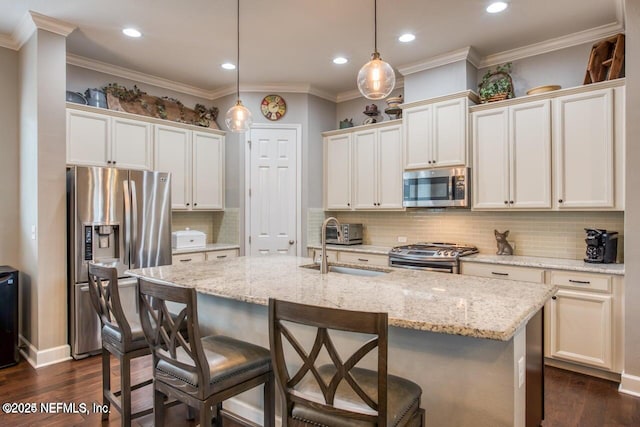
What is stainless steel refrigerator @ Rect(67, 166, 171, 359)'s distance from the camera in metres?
3.52

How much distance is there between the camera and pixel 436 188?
13.6 feet

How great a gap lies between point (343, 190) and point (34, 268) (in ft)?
11.2

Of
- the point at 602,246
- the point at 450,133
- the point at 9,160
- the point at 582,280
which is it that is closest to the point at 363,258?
the point at 450,133

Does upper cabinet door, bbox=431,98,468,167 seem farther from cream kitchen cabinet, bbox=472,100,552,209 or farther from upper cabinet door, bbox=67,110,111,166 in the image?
upper cabinet door, bbox=67,110,111,166

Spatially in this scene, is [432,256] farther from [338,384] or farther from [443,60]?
[338,384]

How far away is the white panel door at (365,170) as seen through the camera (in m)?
4.84

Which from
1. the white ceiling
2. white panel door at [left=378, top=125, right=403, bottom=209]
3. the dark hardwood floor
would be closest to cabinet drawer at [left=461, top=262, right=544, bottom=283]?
the dark hardwood floor

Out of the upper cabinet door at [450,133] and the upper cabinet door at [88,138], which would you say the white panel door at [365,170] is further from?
the upper cabinet door at [88,138]

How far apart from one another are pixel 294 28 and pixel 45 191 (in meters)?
2.68

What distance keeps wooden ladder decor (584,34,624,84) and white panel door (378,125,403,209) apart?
188 cm

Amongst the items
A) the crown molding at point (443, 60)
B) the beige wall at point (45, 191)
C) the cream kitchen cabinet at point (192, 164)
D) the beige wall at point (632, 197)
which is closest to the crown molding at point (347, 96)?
the crown molding at point (443, 60)

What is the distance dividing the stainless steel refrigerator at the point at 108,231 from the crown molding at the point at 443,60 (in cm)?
299

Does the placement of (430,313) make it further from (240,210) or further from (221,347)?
(240,210)

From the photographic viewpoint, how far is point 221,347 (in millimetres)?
1914
